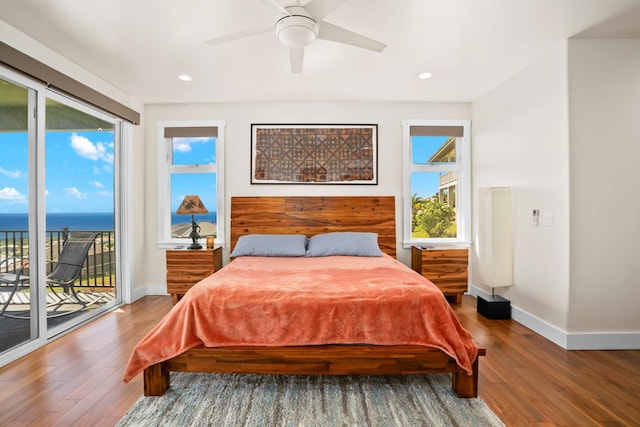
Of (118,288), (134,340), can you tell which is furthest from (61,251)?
(134,340)

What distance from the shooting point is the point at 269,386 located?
6.87 feet

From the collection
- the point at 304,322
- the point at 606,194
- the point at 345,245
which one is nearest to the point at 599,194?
the point at 606,194

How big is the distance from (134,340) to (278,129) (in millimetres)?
2790

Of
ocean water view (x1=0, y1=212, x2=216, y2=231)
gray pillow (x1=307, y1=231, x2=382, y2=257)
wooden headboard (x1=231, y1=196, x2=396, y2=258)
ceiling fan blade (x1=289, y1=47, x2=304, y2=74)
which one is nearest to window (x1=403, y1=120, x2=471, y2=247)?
wooden headboard (x1=231, y1=196, x2=396, y2=258)

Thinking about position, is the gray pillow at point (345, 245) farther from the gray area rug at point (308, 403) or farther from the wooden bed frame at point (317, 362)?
the wooden bed frame at point (317, 362)

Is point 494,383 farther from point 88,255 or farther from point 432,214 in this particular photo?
point 88,255

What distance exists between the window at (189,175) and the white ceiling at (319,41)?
54 cm

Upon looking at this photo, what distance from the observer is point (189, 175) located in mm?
4312

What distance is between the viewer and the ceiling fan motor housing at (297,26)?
6.26 feet

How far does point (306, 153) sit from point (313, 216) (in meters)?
0.82

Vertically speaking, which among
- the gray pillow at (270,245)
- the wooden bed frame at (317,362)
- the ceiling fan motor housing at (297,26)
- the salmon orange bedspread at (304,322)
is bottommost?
the wooden bed frame at (317,362)

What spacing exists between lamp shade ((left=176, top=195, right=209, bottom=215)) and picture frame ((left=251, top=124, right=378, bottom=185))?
2.51 feet

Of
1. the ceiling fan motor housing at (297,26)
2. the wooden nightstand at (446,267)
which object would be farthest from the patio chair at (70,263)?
the wooden nightstand at (446,267)

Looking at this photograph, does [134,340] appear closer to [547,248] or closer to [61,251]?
[61,251]
